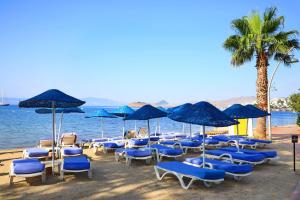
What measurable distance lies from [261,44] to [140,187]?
13656 millimetres

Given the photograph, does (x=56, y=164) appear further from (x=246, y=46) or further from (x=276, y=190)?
(x=246, y=46)

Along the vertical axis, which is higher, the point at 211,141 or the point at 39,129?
the point at 211,141

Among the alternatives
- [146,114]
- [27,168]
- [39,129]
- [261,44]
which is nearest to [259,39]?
[261,44]

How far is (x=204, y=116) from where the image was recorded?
7.56m

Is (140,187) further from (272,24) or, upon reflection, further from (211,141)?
(272,24)

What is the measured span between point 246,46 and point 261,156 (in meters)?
9.96

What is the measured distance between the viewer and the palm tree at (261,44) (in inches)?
708

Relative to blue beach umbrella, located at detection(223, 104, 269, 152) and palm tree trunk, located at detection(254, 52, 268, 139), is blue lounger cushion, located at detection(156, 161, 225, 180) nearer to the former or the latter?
blue beach umbrella, located at detection(223, 104, 269, 152)

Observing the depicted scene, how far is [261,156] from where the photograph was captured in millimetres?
9867

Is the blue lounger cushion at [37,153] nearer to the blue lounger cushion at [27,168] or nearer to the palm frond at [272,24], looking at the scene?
the blue lounger cushion at [27,168]

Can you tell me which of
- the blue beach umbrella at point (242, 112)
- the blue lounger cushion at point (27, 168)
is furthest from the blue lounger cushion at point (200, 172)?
the blue beach umbrella at point (242, 112)

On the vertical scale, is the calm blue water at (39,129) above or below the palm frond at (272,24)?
below

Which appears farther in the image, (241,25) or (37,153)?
(241,25)

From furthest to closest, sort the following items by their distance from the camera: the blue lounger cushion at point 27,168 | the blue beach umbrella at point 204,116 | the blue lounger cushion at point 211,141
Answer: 1. the blue lounger cushion at point 211,141
2. the blue lounger cushion at point 27,168
3. the blue beach umbrella at point 204,116
